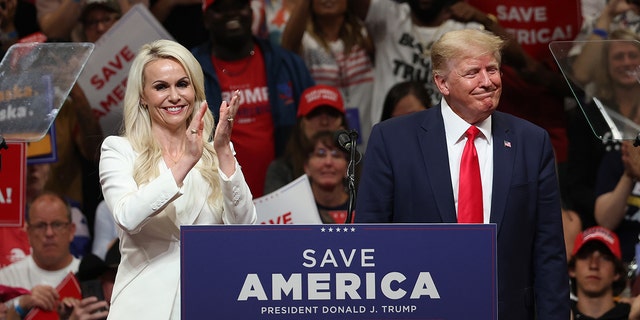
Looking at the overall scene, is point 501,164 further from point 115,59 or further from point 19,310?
point 115,59

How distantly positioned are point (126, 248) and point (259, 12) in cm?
340

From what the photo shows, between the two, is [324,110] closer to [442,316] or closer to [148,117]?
[148,117]

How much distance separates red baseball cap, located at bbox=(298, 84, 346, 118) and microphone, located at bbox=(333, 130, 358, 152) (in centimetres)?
279

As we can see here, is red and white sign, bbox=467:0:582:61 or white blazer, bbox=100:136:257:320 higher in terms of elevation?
red and white sign, bbox=467:0:582:61

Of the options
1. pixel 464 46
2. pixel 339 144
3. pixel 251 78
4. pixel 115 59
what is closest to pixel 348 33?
pixel 251 78

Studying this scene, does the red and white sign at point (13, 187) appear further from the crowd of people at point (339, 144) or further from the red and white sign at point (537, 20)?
the red and white sign at point (537, 20)

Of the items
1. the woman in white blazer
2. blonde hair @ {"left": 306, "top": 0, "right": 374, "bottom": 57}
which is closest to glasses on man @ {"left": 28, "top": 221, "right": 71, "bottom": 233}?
blonde hair @ {"left": 306, "top": 0, "right": 374, "bottom": 57}

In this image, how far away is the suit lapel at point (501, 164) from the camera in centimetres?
383

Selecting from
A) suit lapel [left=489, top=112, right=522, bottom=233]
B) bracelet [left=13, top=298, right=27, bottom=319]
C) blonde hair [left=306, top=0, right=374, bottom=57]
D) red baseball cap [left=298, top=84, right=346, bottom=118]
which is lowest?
bracelet [left=13, top=298, right=27, bottom=319]

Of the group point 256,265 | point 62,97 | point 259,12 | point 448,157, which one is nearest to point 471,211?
point 448,157

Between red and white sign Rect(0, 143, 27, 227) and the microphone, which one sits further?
red and white sign Rect(0, 143, 27, 227)

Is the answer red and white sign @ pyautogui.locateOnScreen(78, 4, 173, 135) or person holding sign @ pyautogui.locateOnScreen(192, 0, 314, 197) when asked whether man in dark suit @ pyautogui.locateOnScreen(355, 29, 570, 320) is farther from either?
red and white sign @ pyautogui.locateOnScreen(78, 4, 173, 135)

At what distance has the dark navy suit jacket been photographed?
3.85 metres

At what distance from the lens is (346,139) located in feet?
12.1
